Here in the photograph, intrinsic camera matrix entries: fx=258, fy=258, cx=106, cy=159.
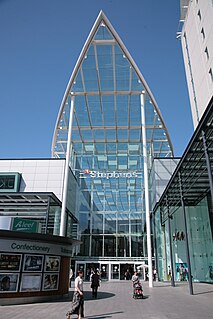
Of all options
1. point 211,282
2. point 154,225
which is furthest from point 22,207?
point 211,282

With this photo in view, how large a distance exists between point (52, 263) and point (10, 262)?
73.9 inches

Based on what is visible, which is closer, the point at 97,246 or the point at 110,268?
the point at 110,268

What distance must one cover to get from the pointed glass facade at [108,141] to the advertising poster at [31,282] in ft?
59.9

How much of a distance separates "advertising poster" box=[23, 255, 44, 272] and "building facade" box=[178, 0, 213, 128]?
566 inches

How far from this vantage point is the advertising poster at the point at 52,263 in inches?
421

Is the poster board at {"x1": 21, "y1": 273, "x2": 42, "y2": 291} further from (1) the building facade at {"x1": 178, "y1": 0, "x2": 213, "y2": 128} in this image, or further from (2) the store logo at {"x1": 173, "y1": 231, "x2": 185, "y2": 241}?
(2) the store logo at {"x1": 173, "y1": 231, "x2": 185, "y2": 241}

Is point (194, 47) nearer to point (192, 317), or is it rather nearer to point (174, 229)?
point (174, 229)

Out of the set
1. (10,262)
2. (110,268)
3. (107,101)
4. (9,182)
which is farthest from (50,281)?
(107,101)

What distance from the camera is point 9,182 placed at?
26094 millimetres

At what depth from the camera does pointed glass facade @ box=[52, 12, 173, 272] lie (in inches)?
906

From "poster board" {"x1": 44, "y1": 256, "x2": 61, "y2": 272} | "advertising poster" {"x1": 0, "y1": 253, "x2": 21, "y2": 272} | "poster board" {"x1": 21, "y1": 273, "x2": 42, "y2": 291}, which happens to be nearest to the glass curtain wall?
"poster board" {"x1": 44, "y1": 256, "x2": 61, "y2": 272}

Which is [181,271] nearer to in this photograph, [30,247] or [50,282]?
[50,282]

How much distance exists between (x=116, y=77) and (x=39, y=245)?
58.6ft

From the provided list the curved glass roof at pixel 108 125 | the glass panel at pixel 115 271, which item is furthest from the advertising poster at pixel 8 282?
the glass panel at pixel 115 271
